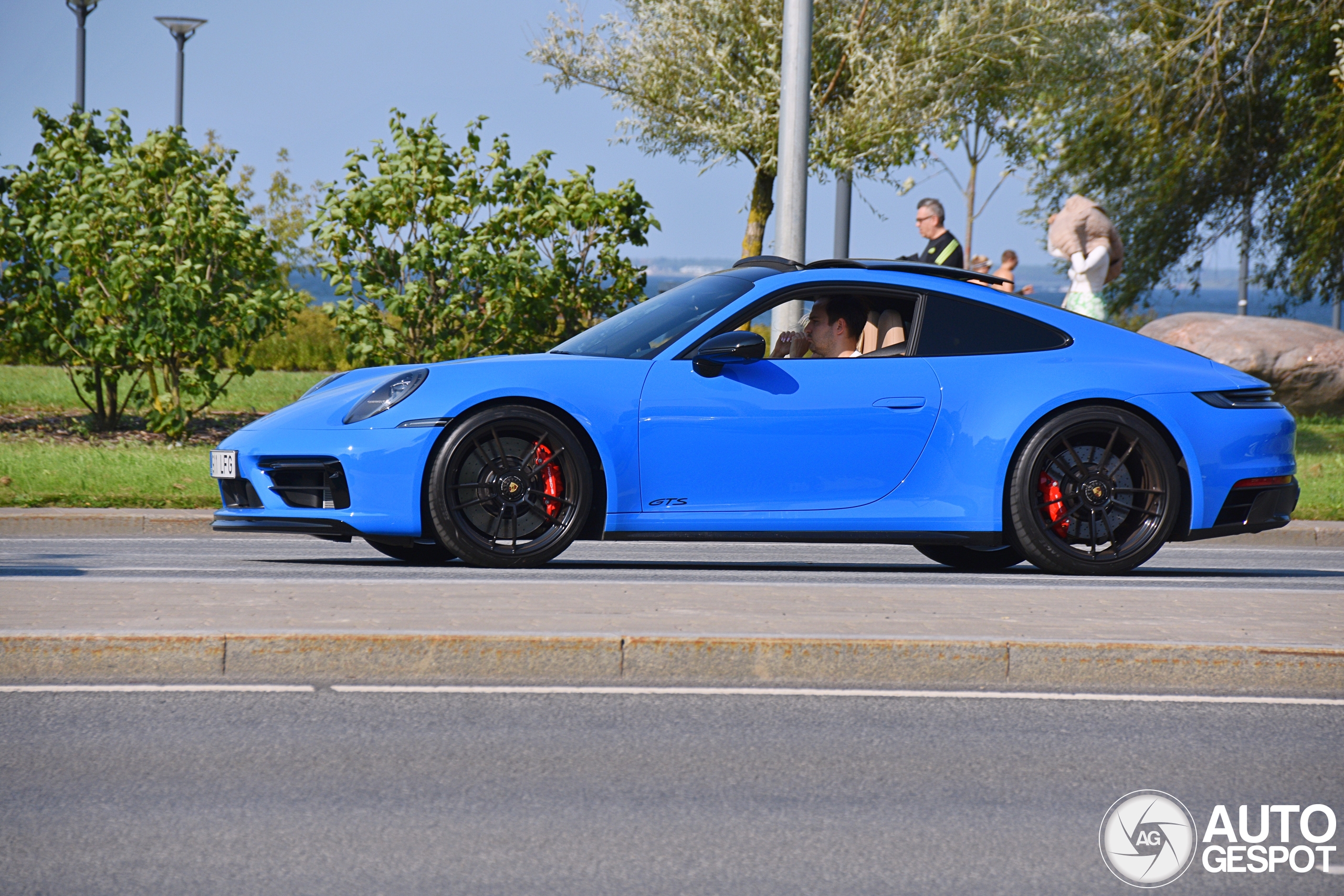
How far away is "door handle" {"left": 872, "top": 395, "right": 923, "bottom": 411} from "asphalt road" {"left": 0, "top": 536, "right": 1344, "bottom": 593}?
0.81 meters

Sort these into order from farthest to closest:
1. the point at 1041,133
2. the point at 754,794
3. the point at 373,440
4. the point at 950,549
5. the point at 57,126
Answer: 1. the point at 1041,133
2. the point at 57,126
3. the point at 950,549
4. the point at 373,440
5. the point at 754,794

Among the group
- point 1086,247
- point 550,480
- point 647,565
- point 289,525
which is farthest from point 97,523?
point 1086,247

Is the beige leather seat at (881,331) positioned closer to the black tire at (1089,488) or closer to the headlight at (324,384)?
the black tire at (1089,488)

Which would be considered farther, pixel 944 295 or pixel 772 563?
pixel 772 563

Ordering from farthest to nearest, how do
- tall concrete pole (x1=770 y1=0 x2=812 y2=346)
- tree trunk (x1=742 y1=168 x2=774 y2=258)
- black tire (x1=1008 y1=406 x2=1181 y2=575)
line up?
1. tree trunk (x1=742 y1=168 x2=774 y2=258)
2. tall concrete pole (x1=770 y1=0 x2=812 y2=346)
3. black tire (x1=1008 y1=406 x2=1181 y2=575)

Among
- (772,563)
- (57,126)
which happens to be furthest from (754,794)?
(57,126)

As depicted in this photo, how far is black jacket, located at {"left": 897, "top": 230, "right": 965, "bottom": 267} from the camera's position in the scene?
37.0ft

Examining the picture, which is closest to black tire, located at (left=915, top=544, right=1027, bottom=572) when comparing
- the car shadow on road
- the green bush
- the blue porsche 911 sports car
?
the car shadow on road

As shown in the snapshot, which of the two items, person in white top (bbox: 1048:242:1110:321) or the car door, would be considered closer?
the car door

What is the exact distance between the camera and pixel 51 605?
5578 mm

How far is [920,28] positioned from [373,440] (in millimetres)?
15259

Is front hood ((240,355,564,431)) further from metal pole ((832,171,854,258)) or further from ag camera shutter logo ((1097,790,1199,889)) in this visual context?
metal pole ((832,171,854,258))

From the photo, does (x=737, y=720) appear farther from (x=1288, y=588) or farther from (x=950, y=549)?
(x=950, y=549)

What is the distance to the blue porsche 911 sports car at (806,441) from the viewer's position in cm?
661
